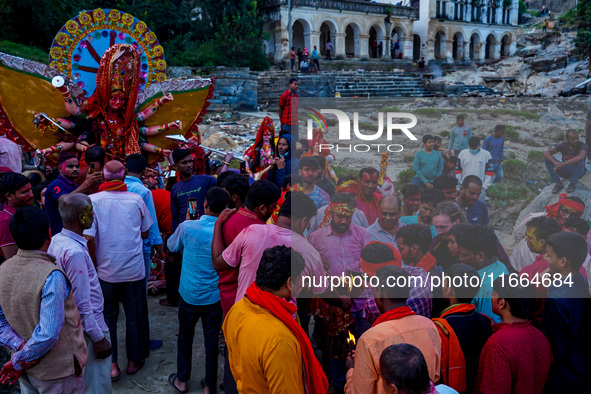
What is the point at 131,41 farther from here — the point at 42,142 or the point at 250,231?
the point at 250,231

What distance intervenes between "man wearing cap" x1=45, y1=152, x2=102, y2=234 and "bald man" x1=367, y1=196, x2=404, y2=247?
8.31ft

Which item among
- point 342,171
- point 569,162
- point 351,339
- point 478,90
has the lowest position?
point 351,339

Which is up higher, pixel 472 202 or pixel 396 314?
pixel 472 202

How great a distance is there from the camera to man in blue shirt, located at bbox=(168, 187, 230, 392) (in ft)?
11.8

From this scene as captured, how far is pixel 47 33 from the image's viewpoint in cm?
1823

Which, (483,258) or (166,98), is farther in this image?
(166,98)

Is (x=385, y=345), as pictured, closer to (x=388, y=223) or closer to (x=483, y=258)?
(x=483, y=258)

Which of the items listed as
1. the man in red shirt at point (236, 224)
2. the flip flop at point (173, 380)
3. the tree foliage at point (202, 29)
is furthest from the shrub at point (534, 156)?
the tree foliage at point (202, 29)

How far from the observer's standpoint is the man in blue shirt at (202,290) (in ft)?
11.8

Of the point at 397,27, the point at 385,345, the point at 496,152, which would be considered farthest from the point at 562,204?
the point at 397,27

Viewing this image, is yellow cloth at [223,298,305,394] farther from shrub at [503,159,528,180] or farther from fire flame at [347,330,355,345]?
shrub at [503,159,528,180]

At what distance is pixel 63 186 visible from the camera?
4422 millimetres

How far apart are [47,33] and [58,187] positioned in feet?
55.0

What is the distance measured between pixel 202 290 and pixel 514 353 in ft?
7.07
